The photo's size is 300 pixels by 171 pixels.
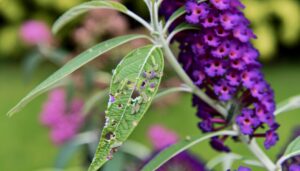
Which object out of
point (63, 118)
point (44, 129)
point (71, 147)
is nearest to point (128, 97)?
point (71, 147)

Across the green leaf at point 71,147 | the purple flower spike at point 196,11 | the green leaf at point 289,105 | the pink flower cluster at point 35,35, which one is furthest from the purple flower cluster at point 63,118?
the purple flower spike at point 196,11

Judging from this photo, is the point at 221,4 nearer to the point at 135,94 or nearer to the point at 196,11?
the point at 196,11

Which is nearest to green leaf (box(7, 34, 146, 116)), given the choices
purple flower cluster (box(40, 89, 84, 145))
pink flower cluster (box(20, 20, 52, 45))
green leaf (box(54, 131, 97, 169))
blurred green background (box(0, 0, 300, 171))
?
green leaf (box(54, 131, 97, 169))

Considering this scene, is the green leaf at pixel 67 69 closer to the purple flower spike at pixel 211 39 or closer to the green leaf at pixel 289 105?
the purple flower spike at pixel 211 39

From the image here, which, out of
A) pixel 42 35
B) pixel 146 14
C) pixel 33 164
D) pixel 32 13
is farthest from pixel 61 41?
pixel 42 35

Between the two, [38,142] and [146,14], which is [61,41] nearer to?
[146,14]

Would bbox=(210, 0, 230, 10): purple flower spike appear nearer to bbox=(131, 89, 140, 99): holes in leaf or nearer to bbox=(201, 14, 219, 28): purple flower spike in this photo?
bbox=(201, 14, 219, 28): purple flower spike
